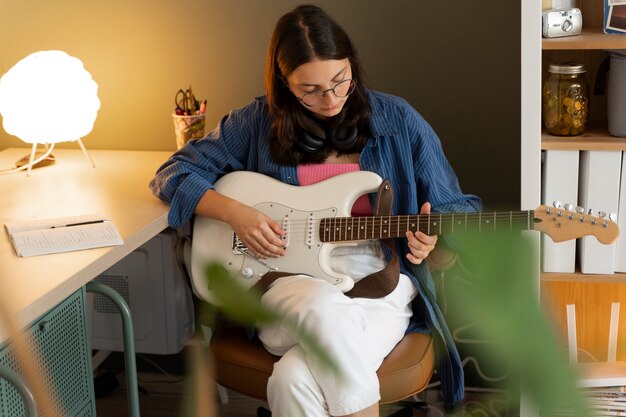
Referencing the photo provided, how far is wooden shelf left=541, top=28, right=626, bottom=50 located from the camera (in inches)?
70.9

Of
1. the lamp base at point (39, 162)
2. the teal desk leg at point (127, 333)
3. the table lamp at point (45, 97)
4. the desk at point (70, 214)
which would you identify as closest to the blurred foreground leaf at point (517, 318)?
the desk at point (70, 214)

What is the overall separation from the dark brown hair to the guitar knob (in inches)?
10.6

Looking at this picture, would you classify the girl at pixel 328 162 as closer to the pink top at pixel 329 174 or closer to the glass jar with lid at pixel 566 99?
the pink top at pixel 329 174

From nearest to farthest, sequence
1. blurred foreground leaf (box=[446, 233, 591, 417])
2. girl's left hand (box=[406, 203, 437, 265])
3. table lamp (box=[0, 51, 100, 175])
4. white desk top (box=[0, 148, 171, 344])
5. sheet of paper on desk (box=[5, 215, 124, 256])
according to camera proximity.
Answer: blurred foreground leaf (box=[446, 233, 591, 417]), white desk top (box=[0, 148, 171, 344]), sheet of paper on desk (box=[5, 215, 124, 256]), girl's left hand (box=[406, 203, 437, 265]), table lamp (box=[0, 51, 100, 175])

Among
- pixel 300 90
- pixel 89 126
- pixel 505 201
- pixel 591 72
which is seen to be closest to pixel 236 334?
pixel 300 90

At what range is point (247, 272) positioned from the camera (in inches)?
71.1

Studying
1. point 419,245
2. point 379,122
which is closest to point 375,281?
point 419,245

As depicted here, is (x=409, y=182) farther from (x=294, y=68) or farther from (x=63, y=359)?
(x=63, y=359)

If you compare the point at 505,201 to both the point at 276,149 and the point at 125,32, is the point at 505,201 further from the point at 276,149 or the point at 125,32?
the point at 125,32

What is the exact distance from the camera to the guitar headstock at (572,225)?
1.56 metres

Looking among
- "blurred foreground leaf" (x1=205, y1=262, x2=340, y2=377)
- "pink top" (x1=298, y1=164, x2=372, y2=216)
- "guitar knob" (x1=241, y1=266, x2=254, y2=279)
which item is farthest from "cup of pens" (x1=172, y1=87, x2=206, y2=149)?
"blurred foreground leaf" (x1=205, y1=262, x2=340, y2=377)

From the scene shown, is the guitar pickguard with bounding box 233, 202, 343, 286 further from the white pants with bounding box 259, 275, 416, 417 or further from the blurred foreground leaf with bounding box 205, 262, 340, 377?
the blurred foreground leaf with bounding box 205, 262, 340, 377

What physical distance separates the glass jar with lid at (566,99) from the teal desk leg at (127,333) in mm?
1019

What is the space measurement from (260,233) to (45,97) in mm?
695
